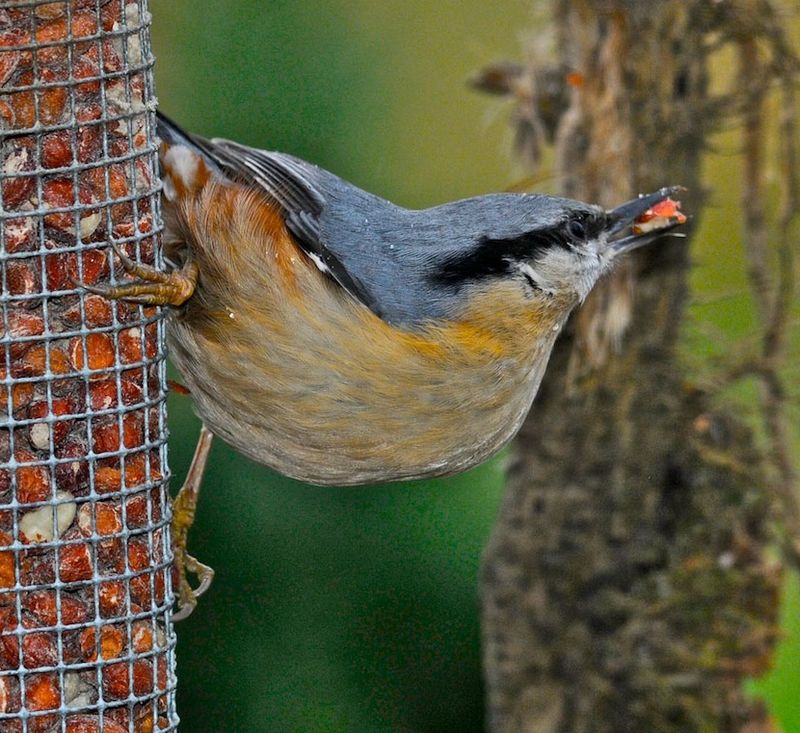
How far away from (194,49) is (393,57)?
113 centimetres

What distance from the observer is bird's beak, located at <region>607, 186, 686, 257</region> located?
3186 mm

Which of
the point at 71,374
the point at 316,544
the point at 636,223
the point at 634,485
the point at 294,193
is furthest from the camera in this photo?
the point at 316,544

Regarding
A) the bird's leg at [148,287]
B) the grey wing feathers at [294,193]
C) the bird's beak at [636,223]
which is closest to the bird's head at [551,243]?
the bird's beak at [636,223]

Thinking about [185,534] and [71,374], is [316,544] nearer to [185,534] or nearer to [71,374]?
[185,534]

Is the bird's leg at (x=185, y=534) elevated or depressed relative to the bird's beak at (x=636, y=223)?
depressed

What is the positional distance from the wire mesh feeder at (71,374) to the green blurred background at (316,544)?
1.23m

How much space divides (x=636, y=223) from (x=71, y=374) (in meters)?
1.31

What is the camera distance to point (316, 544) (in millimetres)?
4125

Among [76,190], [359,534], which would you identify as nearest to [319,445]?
[76,190]

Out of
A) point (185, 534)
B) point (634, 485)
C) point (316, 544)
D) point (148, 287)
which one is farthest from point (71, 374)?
point (634, 485)

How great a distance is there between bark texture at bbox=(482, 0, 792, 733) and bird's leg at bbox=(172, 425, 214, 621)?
3.55ft

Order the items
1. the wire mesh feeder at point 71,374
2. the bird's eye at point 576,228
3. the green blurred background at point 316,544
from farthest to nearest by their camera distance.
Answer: the green blurred background at point 316,544 < the bird's eye at point 576,228 < the wire mesh feeder at point 71,374

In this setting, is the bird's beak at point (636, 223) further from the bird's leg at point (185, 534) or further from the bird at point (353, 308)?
the bird's leg at point (185, 534)

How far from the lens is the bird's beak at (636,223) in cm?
319
